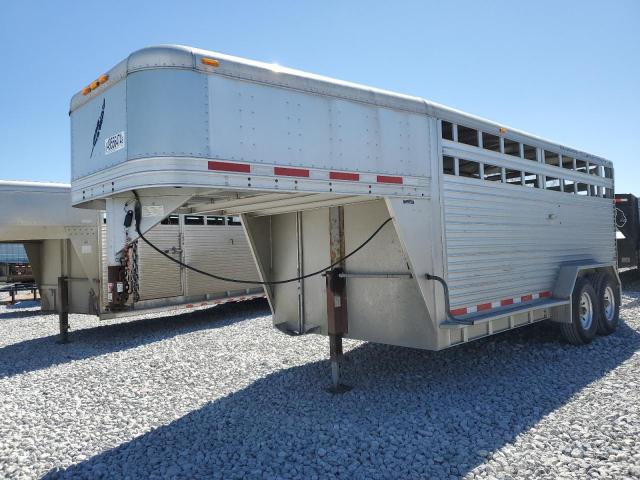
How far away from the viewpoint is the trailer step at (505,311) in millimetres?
4988

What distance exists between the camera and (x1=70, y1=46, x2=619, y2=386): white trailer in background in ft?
12.7

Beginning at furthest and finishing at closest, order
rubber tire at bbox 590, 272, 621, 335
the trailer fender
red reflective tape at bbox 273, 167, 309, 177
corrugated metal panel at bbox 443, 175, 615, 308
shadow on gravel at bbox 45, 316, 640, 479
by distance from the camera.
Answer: rubber tire at bbox 590, 272, 621, 335
the trailer fender
corrugated metal panel at bbox 443, 175, 615, 308
red reflective tape at bbox 273, 167, 309, 177
shadow on gravel at bbox 45, 316, 640, 479

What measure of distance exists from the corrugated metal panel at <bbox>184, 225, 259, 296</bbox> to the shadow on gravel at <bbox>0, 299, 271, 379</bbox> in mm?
746

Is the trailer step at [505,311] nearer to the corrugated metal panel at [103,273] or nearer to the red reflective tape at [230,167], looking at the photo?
the red reflective tape at [230,167]

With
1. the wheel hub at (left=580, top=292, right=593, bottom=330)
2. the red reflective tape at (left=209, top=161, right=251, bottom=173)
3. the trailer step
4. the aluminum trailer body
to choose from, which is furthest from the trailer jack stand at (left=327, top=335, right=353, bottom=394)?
the aluminum trailer body

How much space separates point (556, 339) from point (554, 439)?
12.6 feet

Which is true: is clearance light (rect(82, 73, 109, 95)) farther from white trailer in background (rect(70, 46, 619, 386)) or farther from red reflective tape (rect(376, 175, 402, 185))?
red reflective tape (rect(376, 175, 402, 185))

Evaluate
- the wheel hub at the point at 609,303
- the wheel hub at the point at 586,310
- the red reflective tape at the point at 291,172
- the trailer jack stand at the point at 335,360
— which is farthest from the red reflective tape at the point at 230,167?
the wheel hub at the point at 609,303

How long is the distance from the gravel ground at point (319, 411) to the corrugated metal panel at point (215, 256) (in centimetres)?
197

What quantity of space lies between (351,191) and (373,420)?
2.08m

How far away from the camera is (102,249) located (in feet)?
28.7

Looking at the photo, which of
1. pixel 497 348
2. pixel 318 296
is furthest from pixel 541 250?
pixel 318 296

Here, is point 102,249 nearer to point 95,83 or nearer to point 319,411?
point 95,83

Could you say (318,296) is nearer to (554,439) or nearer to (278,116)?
(278,116)
